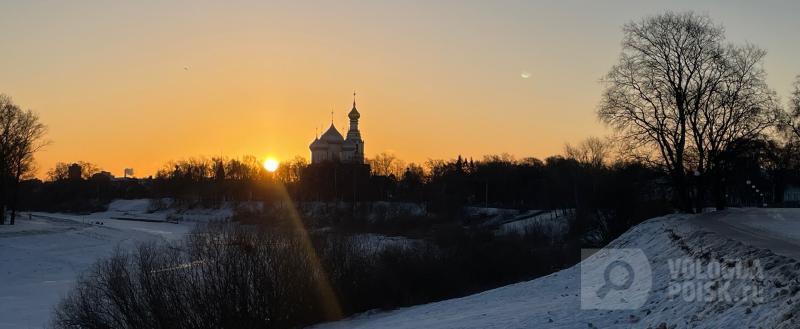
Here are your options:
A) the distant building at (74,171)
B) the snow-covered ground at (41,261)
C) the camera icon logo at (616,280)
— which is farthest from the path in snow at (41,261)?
the distant building at (74,171)

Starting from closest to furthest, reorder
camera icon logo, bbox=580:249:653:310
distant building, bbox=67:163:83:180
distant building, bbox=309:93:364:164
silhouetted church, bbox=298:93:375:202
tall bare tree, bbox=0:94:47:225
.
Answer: camera icon logo, bbox=580:249:653:310 < tall bare tree, bbox=0:94:47:225 < silhouetted church, bbox=298:93:375:202 < distant building, bbox=309:93:364:164 < distant building, bbox=67:163:83:180

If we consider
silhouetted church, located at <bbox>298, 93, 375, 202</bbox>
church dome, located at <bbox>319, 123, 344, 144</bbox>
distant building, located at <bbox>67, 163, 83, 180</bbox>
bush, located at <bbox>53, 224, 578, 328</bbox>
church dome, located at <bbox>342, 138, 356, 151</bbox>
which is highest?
church dome, located at <bbox>319, 123, 344, 144</bbox>

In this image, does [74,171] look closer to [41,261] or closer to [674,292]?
[41,261]

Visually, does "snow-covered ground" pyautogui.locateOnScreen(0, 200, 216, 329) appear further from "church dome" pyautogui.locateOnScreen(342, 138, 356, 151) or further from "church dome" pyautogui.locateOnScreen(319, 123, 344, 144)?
"church dome" pyautogui.locateOnScreen(319, 123, 344, 144)

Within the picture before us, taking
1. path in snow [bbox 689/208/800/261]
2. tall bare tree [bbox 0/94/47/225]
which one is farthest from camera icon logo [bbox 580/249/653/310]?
tall bare tree [bbox 0/94/47/225]

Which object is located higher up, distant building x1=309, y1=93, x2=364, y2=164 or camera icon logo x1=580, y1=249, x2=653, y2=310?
distant building x1=309, y1=93, x2=364, y2=164

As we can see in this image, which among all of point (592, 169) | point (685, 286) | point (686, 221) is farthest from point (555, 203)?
point (685, 286)

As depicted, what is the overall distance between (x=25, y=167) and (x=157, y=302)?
51.8 meters

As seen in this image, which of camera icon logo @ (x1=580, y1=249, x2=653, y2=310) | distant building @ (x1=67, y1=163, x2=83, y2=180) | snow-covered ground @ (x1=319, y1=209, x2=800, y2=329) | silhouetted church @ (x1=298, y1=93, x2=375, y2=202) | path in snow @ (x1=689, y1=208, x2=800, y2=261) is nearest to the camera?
snow-covered ground @ (x1=319, y1=209, x2=800, y2=329)

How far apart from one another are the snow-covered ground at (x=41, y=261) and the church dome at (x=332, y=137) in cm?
6538

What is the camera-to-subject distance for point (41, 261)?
51375 mm

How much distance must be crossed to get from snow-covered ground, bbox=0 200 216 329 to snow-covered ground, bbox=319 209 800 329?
19371 mm

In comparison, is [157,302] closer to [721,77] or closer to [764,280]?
[764,280]

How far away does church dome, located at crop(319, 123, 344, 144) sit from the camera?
14350 cm
